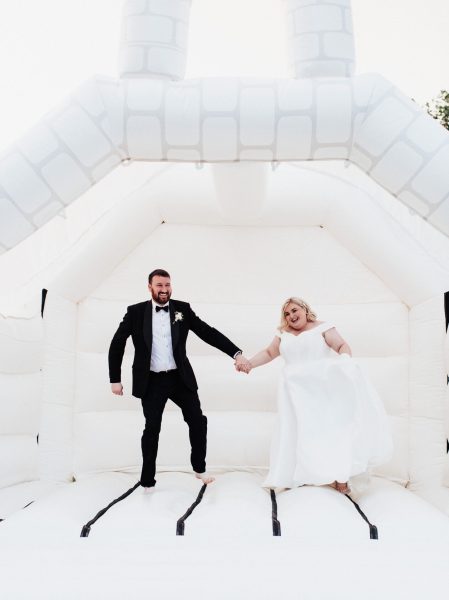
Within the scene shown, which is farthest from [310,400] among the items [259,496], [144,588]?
[144,588]

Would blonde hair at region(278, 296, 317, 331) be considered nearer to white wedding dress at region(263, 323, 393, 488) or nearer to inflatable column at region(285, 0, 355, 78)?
white wedding dress at region(263, 323, 393, 488)

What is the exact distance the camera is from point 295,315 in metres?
3.09

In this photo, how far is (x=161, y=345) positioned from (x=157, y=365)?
0.30 feet

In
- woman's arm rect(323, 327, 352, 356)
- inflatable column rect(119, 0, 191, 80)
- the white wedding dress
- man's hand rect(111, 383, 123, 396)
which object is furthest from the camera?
woman's arm rect(323, 327, 352, 356)

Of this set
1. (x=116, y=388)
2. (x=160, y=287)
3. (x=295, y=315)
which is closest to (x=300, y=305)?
(x=295, y=315)

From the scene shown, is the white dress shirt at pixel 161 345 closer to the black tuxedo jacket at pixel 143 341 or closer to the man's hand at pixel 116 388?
the black tuxedo jacket at pixel 143 341

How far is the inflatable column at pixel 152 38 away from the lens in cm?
246

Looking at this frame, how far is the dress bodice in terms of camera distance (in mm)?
3070

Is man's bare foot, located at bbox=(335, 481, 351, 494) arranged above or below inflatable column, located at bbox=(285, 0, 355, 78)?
below

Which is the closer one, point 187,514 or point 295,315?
point 187,514

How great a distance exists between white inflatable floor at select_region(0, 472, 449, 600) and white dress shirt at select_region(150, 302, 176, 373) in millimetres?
565

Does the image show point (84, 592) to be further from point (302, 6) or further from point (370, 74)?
point (302, 6)

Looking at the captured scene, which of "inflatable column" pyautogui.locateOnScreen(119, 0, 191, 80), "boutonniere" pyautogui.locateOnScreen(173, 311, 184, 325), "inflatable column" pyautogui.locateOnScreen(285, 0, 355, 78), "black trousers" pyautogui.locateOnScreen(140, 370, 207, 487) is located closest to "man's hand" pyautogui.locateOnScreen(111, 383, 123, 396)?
"black trousers" pyautogui.locateOnScreen(140, 370, 207, 487)

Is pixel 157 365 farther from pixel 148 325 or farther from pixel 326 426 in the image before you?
pixel 326 426
